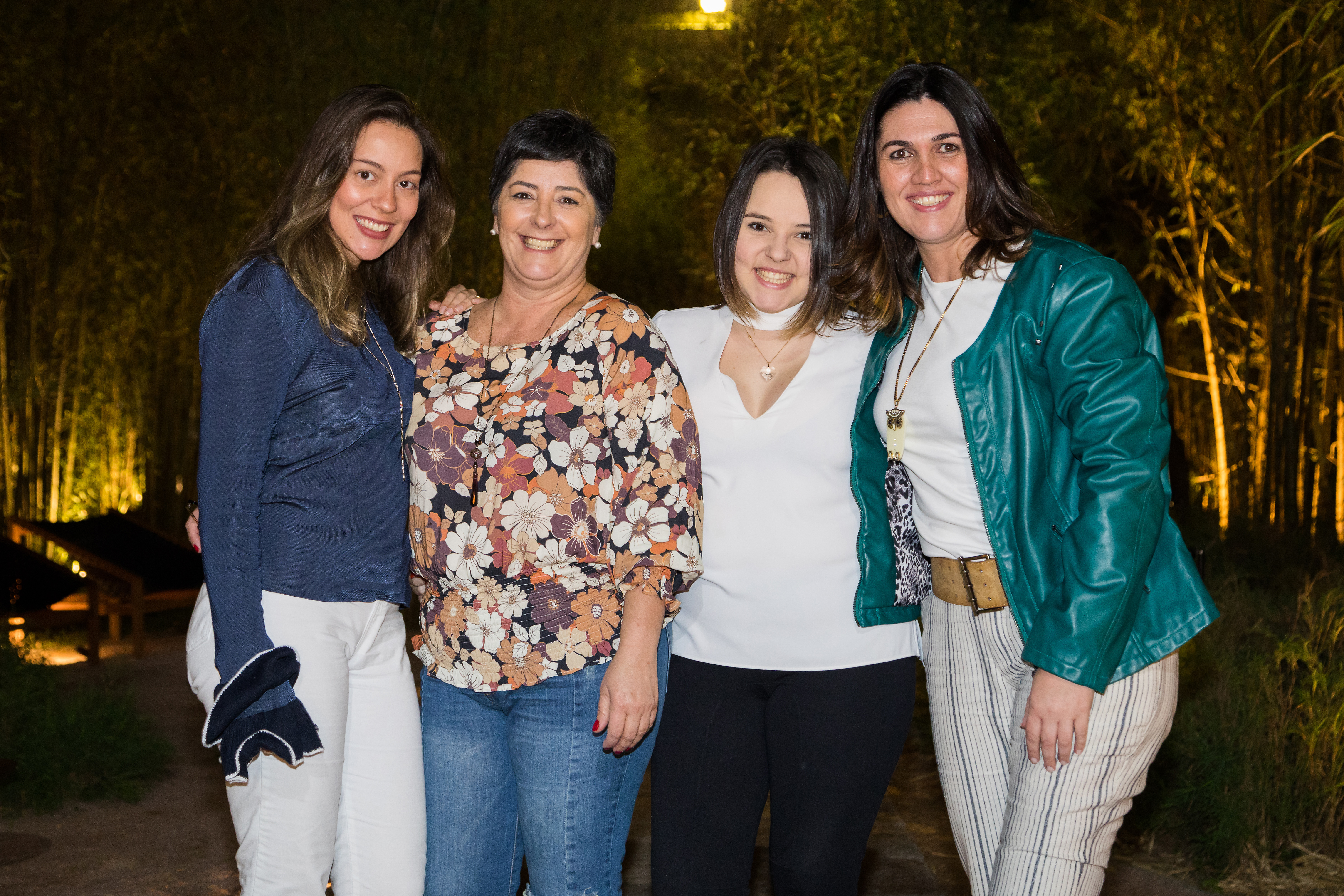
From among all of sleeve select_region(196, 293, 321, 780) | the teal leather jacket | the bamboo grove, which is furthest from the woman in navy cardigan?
the bamboo grove

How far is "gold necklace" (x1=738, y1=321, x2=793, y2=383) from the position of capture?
1.94 metres

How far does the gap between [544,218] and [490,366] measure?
0.80ft

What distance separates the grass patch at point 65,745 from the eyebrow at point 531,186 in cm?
269

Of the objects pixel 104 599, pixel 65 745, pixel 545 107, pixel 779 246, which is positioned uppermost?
pixel 545 107

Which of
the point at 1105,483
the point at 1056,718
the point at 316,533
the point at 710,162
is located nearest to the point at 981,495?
the point at 1105,483

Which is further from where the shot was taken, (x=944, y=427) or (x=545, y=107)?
(x=545, y=107)

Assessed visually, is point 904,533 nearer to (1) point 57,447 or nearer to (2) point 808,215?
(2) point 808,215

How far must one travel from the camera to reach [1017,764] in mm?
1607

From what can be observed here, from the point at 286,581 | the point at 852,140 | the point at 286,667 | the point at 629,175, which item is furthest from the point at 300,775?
the point at 629,175

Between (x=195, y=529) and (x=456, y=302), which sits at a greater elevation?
(x=456, y=302)

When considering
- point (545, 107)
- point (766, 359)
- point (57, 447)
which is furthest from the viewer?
point (545, 107)

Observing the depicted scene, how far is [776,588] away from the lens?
1.83 metres

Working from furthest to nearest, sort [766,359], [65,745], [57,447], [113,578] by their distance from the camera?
[57,447] → [113,578] → [65,745] → [766,359]

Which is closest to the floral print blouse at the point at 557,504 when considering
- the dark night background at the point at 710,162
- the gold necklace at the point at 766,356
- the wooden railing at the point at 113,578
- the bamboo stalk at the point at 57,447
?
the gold necklace at the point at 766,356
